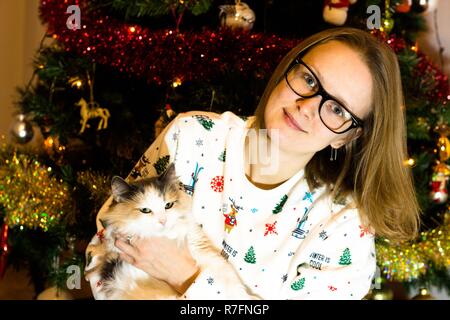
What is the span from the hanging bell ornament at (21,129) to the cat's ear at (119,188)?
64cm

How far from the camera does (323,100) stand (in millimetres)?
907

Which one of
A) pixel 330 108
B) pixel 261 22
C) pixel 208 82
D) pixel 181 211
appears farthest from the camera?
pixel 261 22

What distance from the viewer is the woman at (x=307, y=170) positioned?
0.93 meters

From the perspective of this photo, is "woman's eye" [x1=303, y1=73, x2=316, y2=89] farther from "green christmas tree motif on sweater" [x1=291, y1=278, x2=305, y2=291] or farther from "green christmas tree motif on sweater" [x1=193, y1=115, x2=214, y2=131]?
"green christmas tree motif on sweater" [x1=291, y1=278, x2=305, y2=291]

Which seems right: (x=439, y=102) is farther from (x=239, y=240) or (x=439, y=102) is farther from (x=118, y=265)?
(x=118, y=265)

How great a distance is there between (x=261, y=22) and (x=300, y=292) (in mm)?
693

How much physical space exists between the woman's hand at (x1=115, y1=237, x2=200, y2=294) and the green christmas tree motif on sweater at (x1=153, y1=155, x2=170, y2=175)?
170mm

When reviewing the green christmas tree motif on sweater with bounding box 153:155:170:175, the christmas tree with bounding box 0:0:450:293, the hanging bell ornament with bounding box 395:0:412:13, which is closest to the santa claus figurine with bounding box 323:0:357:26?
the christmas tree with bounding box 0:0:450:293

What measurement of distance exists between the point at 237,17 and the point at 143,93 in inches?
13.2

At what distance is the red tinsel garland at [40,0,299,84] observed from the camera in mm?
1105

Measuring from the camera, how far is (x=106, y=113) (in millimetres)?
1218

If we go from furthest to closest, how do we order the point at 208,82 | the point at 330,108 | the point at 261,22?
1. the point at 261,22
2. the point at 208,82
3. the point at 330,108
